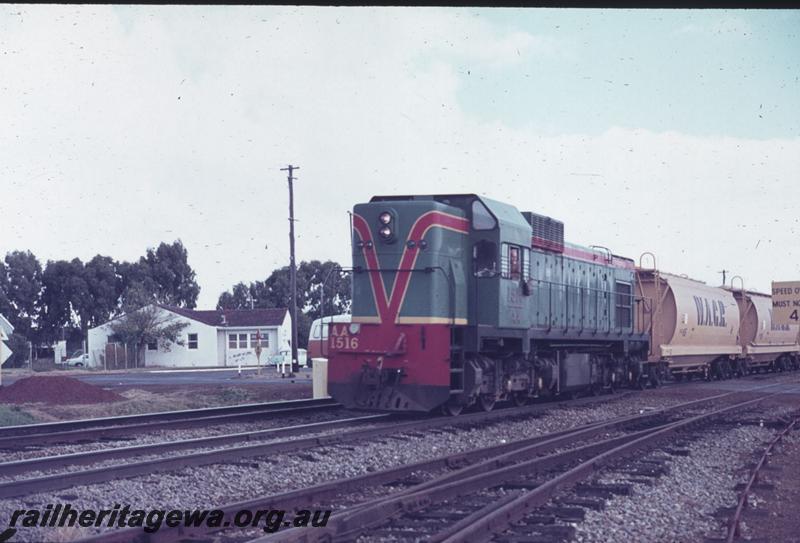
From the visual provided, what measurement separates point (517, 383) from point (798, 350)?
29.9 m

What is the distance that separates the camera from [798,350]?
4150 cm

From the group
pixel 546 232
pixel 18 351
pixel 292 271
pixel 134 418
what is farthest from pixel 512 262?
pixel 18 351

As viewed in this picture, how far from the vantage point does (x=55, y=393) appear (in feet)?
74.3

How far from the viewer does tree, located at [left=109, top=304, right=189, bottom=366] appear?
6247 centimetres

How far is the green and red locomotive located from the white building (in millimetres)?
47375

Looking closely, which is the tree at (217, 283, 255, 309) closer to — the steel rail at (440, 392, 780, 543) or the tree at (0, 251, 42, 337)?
the tree at (0, 251, 42, 337)

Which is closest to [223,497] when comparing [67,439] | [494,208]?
[67,439]

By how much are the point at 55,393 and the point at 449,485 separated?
17.4 m

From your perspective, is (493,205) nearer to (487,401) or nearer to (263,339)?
(487,401)

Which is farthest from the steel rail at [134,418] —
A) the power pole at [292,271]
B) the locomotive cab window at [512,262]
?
the power pole at [292,271]

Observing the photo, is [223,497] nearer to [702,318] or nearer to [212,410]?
[212,410]

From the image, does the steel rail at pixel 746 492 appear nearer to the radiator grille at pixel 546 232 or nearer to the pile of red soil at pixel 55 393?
the radiator grille at pixel 546 232

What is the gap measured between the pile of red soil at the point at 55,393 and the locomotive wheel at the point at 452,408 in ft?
34.5

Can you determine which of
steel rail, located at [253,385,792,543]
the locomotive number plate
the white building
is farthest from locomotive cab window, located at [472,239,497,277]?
the white building
